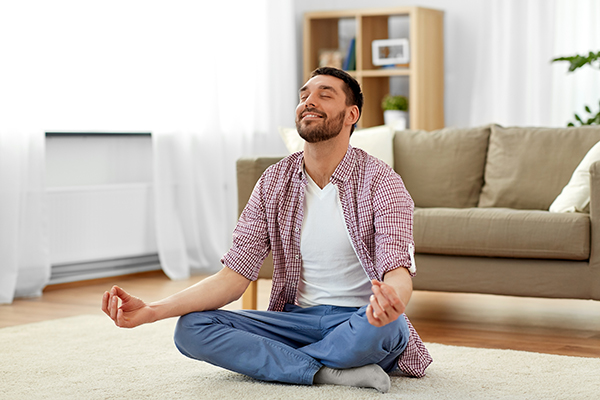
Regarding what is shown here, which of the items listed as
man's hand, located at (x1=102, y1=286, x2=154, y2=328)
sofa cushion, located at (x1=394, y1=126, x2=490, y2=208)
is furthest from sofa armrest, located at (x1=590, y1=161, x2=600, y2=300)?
man's hand, located at (x1=102, y1=286, x2=154, y2=328)

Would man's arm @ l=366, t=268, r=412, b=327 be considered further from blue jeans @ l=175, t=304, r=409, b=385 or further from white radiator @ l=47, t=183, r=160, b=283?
white radiator @ l=47, t=183, r=160, b=283

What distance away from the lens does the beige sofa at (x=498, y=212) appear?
2.77 meters

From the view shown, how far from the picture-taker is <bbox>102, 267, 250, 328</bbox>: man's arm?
181 centimetres

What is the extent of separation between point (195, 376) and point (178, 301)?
30 cm

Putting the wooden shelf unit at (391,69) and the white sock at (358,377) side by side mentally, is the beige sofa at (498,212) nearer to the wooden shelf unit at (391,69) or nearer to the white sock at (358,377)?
the white sock at (358,377)

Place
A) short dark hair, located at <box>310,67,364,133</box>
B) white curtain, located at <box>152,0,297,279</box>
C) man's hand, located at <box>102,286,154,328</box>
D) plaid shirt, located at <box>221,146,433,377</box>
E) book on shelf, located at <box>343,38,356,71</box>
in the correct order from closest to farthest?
man's hand, located at <box>102,286,154,328</box> → plaid shirt, located at <box>221,146,433,377</box> → short dark hair, located at <box>310,67,364,133</box> → white curtain, located at <box>152,0,297,279</box> → book on shelf, located at <box>343,38,356,71</box>

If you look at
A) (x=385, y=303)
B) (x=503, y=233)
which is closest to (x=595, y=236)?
(x=503, y=233)

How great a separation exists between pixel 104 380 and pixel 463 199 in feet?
6.20

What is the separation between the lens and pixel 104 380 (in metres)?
2.16

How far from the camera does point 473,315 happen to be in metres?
3.21

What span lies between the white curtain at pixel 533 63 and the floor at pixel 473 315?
5.76ft

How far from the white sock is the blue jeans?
0.02 m

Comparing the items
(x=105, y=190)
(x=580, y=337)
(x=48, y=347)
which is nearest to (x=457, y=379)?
(x=580, y=337)

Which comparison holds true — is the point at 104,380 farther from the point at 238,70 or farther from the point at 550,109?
the point at 550,109
